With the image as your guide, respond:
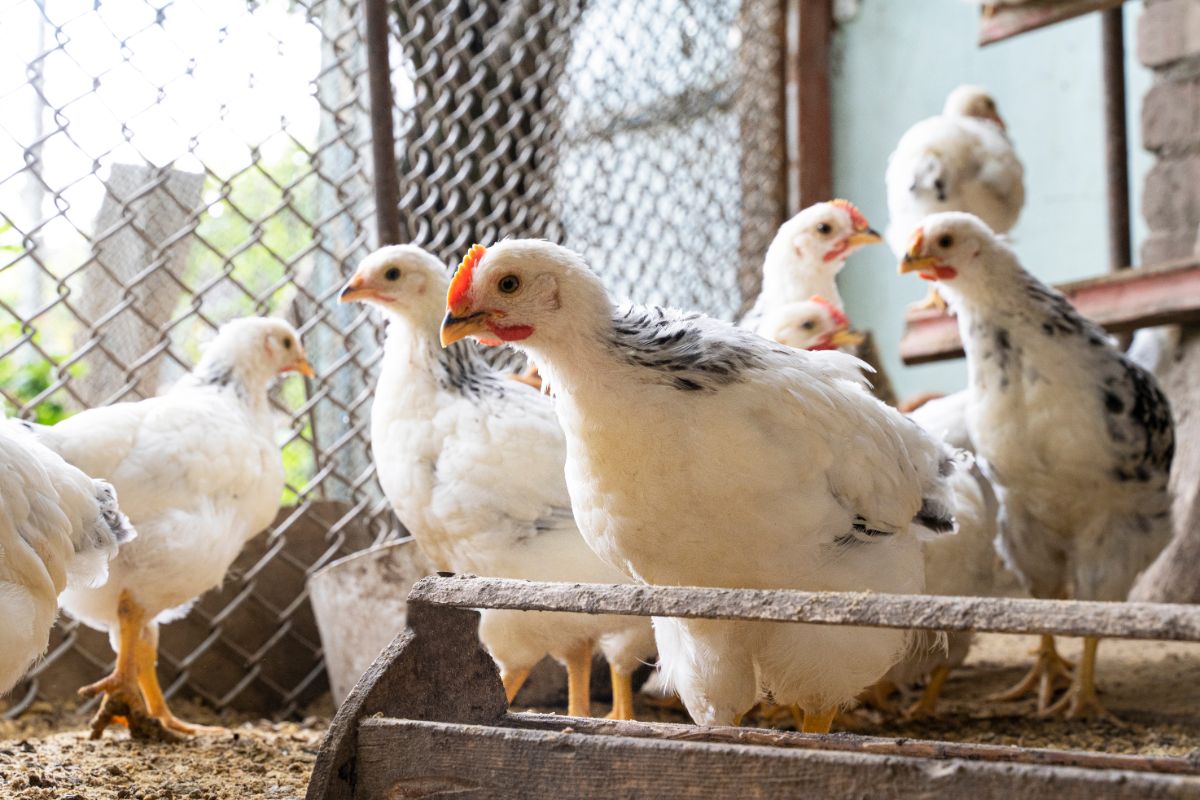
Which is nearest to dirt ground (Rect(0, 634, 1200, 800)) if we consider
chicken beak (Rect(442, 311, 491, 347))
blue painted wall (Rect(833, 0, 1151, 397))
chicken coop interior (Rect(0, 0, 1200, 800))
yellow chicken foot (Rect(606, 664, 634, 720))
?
chicken coop interior (Rect(0, 0, 1200, 800))

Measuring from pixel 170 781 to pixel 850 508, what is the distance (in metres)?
1.31

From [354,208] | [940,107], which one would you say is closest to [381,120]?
[354,208]

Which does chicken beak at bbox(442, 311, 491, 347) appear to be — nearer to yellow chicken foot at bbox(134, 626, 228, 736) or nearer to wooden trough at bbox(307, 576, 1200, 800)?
wooden trough at bbox(307, 576, 1200, 800)


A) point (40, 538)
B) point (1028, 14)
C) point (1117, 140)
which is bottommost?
point (40, 538)

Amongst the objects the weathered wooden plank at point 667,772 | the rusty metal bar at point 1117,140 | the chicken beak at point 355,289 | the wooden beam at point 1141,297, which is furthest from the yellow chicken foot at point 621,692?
the rusty metal bar at point 1117,140

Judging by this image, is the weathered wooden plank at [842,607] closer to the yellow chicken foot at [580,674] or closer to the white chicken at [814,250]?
the yellow chicken foot at [580,674]

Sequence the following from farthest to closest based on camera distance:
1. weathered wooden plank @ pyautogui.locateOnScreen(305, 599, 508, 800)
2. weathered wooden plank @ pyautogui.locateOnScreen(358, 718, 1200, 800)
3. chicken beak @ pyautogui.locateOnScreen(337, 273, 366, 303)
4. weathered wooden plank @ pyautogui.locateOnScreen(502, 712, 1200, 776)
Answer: chicken beak @ pyautogui.locateOnScreen(337, 273, 366, 303) < weathered wooden plank @ pyautogui.locateOnScreen(305, 599, 508, 800) < weathered wooden plank @ pyautogui.locateOnScreen(502, 712, 1200, 776) < weathered wooden plank @ pyautogui.locateOnScreen(358, 718, 1200, 800)

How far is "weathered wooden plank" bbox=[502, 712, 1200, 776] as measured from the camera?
4.71 ft

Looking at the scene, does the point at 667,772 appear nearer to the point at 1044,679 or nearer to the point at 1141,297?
the point at 1044,679

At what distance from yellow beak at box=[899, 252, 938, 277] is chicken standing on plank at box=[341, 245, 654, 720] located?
40.5 inches

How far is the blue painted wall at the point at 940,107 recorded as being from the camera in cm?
607

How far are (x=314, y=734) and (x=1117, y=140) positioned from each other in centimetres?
350

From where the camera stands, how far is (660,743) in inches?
56.0

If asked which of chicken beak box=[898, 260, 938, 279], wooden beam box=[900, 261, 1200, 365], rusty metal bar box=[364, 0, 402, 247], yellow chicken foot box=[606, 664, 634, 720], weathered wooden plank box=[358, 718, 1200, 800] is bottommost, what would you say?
yellow chicken foot box=[606, 664, 634, 720]
